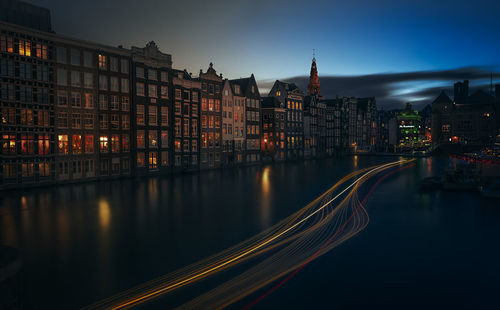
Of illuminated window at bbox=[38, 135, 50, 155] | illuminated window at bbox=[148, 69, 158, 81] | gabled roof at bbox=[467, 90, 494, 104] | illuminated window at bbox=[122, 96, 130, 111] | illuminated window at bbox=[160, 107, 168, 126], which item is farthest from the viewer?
gabled roof at bbox=[467, 90, 494, 104]

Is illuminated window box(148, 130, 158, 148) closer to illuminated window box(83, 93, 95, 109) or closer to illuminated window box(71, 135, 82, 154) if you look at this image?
illuminated window box(83, 93, 95, 109)

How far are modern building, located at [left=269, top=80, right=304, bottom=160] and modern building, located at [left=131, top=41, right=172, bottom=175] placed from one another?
135 ft

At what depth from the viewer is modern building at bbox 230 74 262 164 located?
7800 cm

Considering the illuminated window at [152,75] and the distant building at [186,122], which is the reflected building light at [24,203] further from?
the illuminated window at [152,75]

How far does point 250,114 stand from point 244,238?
207 feet

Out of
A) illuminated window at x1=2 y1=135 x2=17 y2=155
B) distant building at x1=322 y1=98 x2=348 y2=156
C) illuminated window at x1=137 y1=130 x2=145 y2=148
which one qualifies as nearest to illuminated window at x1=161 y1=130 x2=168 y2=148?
illuminated window at x1=137 y1=130 x2=145 y2=148

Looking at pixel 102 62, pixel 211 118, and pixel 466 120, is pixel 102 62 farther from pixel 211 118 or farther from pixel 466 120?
pixel 466 120

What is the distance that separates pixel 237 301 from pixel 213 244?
6.70 m

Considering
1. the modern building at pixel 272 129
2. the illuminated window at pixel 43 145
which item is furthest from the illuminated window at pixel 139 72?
the modern building at pixel 272 129

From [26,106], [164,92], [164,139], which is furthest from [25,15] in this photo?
[164,139]

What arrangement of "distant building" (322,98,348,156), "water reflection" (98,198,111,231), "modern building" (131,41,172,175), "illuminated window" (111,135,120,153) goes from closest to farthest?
"water reflection" (98,198,111,231), "illuminated window" (111,135,120,153), "modern building" (131,41,172,175), "distant building" (322,98,348,156)

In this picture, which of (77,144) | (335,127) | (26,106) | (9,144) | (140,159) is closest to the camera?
(9,144)

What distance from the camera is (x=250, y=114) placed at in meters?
80.9

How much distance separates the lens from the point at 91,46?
46969 mm
